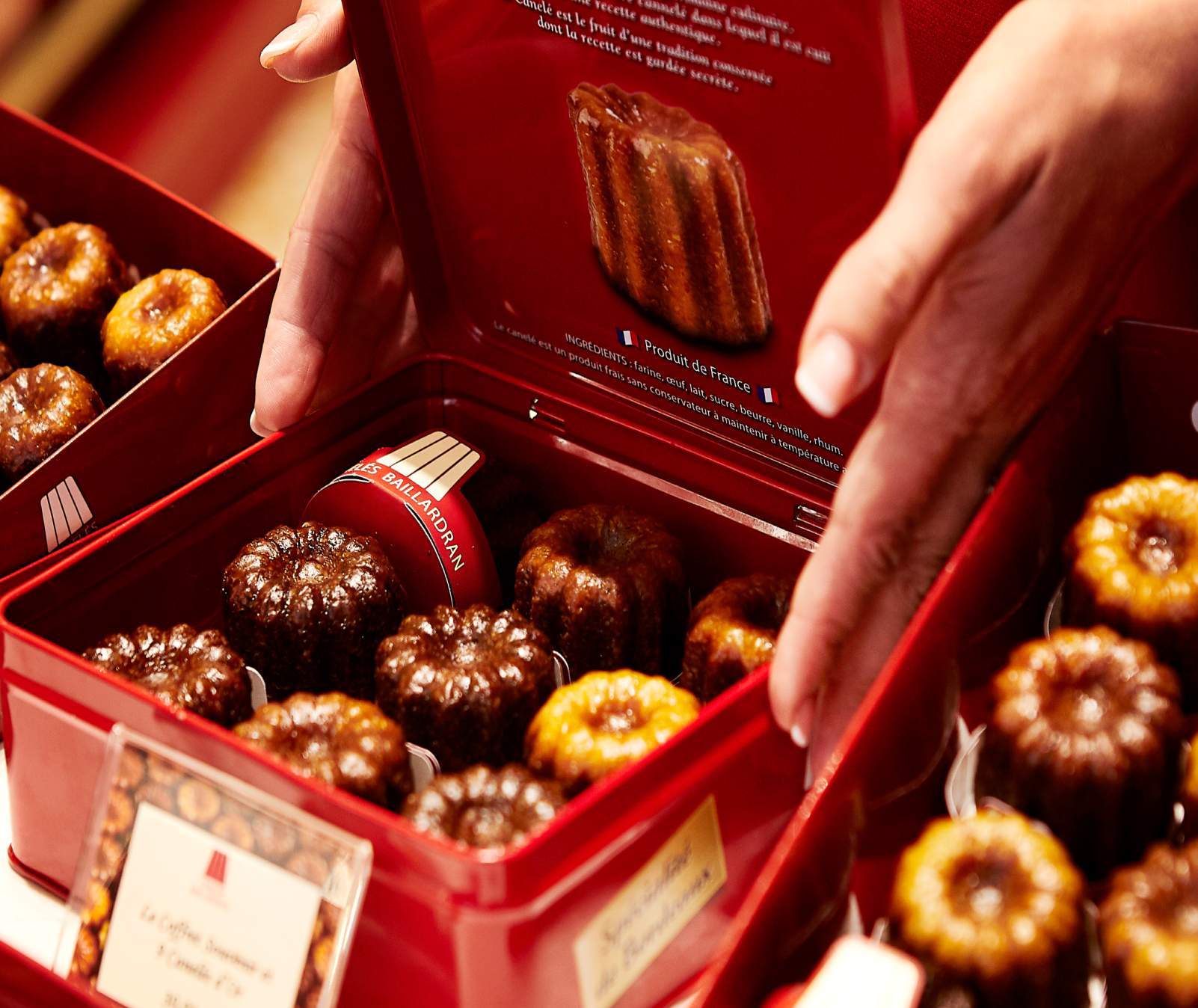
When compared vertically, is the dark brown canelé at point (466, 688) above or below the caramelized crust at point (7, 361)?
below

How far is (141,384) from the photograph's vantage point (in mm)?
1637

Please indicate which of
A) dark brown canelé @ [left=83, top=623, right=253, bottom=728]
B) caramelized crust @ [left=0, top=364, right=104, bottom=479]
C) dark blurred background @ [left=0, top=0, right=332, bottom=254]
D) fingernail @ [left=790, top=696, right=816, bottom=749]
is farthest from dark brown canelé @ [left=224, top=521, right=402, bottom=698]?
dark blurred background @ [left=0, top=0, right=332, bottom=254]

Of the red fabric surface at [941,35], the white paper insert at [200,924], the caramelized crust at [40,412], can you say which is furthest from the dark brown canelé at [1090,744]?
the caramelized crust at [40,412]

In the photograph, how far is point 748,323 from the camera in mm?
1379

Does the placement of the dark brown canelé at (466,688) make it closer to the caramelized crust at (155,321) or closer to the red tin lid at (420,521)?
the red tin lid at (420,521)

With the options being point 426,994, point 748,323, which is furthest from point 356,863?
point 748,323

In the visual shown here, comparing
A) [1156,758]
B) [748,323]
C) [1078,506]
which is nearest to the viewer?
[1156,758]

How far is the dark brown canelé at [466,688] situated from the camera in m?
1.25

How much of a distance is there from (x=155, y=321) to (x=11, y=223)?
404 mm

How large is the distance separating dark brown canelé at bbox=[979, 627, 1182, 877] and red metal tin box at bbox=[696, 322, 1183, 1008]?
2.5 inches

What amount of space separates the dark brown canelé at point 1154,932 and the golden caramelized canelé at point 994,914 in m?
0.02

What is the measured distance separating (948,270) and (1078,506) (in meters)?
0.34

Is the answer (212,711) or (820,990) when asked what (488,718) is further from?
(820,990)

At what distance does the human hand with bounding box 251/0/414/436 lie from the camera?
164 cm
